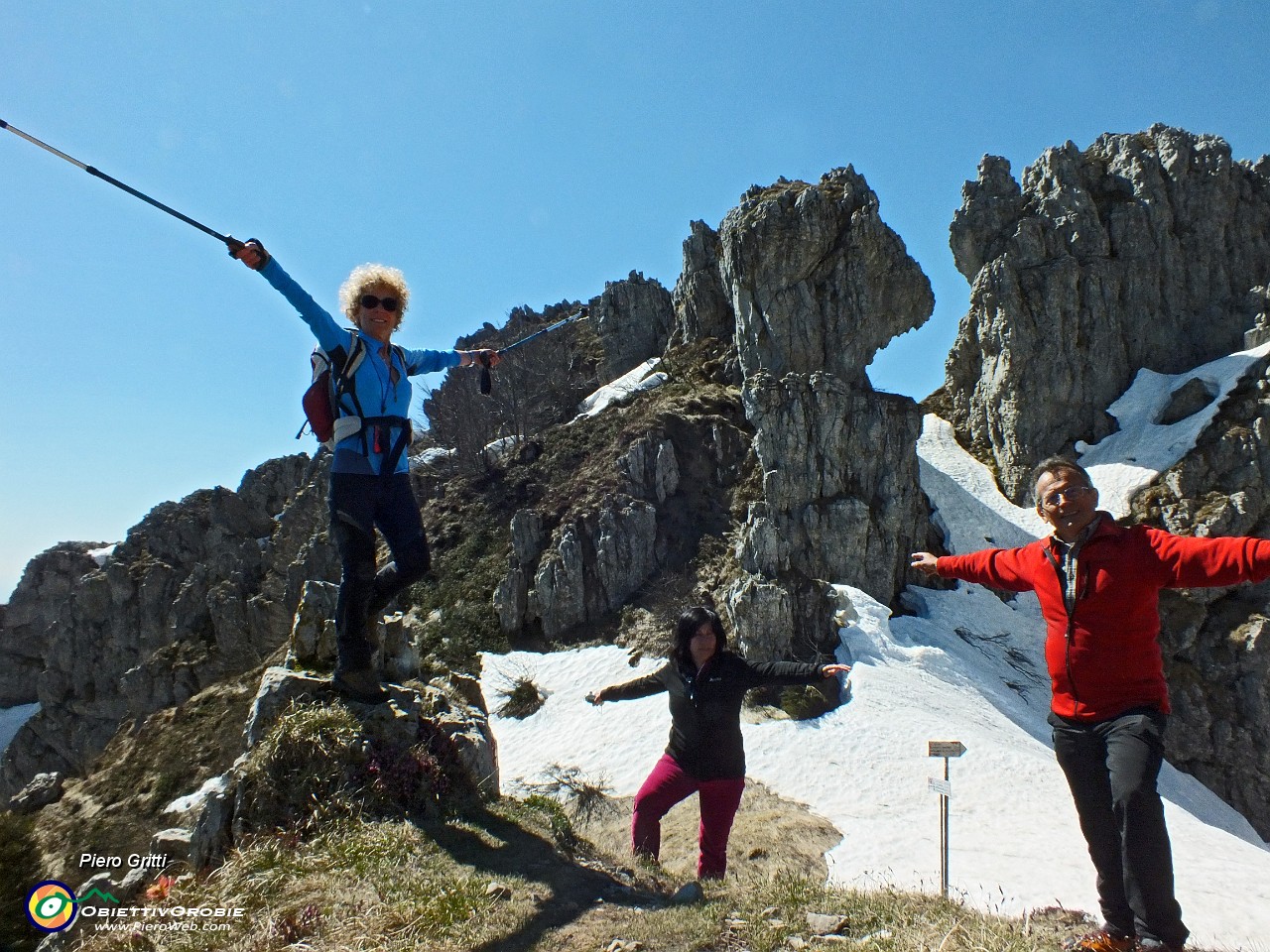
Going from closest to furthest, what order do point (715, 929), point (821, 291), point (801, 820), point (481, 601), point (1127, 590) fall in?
1. point (1127, 590)
2. point (715, 929)
3. point (801, 820)
4. point (481, 601)
5. point (821, 291)

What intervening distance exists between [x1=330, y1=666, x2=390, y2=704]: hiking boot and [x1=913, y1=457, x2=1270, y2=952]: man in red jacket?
5113 mm

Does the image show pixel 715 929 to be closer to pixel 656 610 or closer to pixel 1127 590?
pixel 1127 590

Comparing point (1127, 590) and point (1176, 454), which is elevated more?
point (1176, 454)

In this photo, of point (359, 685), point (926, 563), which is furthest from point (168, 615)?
point (926, 563)

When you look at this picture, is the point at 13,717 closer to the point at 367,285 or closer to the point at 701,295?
the point at 701,295

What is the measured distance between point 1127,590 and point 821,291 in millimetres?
28667

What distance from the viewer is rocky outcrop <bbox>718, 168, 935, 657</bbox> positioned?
74.2 feet

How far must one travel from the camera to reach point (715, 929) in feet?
12.1

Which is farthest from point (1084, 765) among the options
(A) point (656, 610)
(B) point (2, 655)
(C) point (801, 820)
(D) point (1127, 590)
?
(B) point (2, 655)

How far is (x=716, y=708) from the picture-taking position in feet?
16.9

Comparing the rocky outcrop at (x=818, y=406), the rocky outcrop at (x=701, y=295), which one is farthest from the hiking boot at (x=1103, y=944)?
the rocky outcrop at (x=701, y=295)

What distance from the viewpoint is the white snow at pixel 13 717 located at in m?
51.0

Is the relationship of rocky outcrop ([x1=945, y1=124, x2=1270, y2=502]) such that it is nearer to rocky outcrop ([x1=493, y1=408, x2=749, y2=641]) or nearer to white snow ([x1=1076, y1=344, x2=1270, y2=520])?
white snow ([x1=1076, y1=344, x2=1270, y2=520])

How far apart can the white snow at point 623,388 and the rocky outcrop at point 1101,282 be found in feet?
61.1
